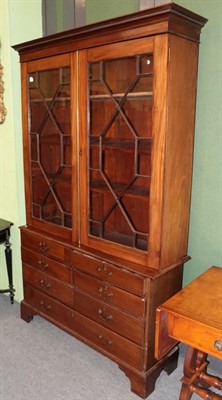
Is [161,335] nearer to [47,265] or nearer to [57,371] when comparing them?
[57,371]

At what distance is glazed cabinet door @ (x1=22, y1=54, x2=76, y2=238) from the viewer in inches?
87.5

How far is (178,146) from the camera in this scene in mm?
1857

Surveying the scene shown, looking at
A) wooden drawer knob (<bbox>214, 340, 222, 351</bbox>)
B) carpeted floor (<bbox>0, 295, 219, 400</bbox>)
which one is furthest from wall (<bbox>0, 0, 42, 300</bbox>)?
wooden drawer knob (<bbox>214, 340, 222, 351</bbox>)

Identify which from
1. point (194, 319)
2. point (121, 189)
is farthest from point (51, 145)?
point (194, 319)

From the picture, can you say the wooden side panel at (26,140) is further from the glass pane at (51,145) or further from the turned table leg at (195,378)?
the turned table leg at (195,378)

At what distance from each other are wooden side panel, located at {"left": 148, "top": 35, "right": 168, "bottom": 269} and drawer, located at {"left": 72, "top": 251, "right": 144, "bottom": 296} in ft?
0.41

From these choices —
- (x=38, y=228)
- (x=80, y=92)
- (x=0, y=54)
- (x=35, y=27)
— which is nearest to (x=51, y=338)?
(x=38, y=228)

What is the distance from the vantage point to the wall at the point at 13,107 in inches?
102

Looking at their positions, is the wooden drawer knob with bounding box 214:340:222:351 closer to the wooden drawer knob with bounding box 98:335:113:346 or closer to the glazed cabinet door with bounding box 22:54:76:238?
the wooden drawer knob with bounding box 98:335:113:346

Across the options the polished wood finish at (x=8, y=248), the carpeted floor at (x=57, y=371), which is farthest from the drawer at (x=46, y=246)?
the carpeted floor at (x=57, y=371)

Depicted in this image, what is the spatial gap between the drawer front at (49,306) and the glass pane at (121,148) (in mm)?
642

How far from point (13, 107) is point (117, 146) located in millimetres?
1069

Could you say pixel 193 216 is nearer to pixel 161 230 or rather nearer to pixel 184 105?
pixel 161 230

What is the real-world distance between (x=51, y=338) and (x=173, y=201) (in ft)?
4.77
